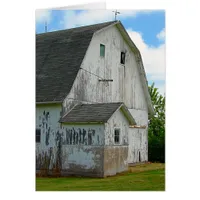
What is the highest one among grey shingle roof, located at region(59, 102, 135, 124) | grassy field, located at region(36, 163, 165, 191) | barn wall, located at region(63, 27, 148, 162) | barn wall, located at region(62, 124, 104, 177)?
barn wall, located at region(63, 27, 148, 162)

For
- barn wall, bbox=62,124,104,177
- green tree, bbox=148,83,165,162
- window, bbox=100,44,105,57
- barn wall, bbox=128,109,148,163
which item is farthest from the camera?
barn wall, bbox=128,109,148,163

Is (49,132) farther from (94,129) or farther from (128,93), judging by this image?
(128,93)

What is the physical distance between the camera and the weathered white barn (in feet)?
37.2

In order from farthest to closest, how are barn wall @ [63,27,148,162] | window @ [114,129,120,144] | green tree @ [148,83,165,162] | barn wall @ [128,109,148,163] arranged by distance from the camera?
barn wall @ [128,109,148,163], green tree @ [148,83,165,162], barn wall @ [63,27,148,162], window @ [114,129,120,144]

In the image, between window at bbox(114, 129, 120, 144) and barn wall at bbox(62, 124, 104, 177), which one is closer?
barn wall at bbox(62, 124, 104, 177)

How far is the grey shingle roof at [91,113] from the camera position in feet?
36.9

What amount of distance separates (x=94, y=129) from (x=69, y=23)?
3.02 m

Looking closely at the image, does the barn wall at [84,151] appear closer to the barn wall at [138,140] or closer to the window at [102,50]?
the window at [102,50]

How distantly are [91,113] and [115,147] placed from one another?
123cm

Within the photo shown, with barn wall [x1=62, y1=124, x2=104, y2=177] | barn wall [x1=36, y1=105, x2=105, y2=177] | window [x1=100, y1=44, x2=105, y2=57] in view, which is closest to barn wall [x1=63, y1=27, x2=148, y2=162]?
window [x1=100, y1=44, x2=105, y2=57]

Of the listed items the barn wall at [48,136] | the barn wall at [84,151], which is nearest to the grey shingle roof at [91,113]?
the barn wall at [84,151]

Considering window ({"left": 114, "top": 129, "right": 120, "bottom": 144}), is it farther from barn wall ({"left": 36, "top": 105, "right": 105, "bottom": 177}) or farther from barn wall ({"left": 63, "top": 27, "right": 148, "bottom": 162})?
barn wall ({"left": 63, "top": 27, "right": 148, "bottom": 162})
